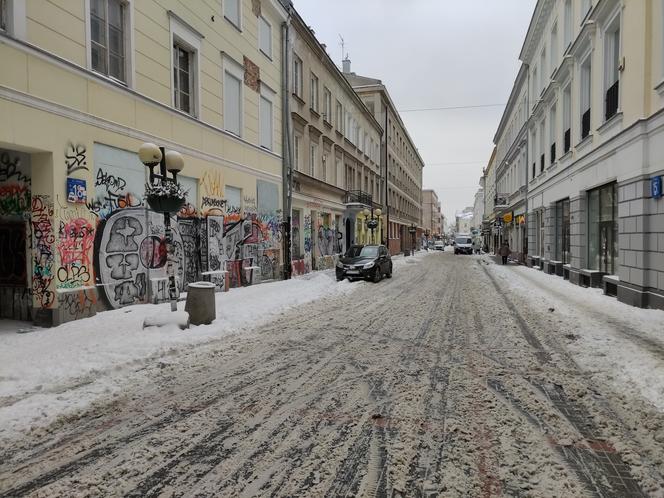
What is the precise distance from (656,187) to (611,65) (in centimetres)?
528

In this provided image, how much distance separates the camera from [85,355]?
5781mm

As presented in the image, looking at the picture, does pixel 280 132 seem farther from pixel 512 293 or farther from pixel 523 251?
pixel 523 251

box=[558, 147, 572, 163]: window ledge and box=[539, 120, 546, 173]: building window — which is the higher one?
box=[539, 120, 546, 173]: building window

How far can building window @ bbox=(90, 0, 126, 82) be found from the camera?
8922 mm

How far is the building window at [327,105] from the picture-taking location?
23188 mm

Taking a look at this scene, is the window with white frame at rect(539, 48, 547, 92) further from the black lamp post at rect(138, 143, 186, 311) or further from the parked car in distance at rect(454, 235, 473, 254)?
the parked car in distance at rect(454, 235, 473, 254)

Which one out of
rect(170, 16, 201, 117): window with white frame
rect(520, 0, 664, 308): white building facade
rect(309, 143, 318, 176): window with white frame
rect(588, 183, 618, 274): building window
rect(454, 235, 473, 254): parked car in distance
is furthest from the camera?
rect(454, 235, 473, 254): parked car in distance

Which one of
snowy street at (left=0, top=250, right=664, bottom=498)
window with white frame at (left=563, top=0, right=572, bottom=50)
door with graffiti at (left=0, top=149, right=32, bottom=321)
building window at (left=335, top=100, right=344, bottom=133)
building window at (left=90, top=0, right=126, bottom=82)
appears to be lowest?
snowy street at (left=0, top=250, right=664, bottom=498)

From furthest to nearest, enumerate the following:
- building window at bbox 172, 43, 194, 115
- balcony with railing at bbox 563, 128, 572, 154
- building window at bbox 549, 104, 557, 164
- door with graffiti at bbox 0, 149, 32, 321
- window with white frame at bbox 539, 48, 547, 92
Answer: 1. window with white frame at bbox 539, 48, 547, 92
2. building window at bbox 549, 104, 557, 164
3. balcony with railing at bbox 563, 128, 572, 154
4. building window at bbox 172, 43, 194, 115
5. door with graffiti at bbox 0, 149, 32, 321

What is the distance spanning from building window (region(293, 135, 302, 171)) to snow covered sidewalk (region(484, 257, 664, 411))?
1097 centimetres

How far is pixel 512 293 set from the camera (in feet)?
42.3

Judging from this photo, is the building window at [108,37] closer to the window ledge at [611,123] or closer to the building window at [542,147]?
the window ledge at [611,123]

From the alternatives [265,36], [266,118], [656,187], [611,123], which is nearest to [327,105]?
[265,36]

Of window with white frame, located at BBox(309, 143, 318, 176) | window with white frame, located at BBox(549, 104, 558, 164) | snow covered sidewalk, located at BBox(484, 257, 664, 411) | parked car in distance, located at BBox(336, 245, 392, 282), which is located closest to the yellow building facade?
parked car in distance, located at BBox(336, 245, 392, 282)
